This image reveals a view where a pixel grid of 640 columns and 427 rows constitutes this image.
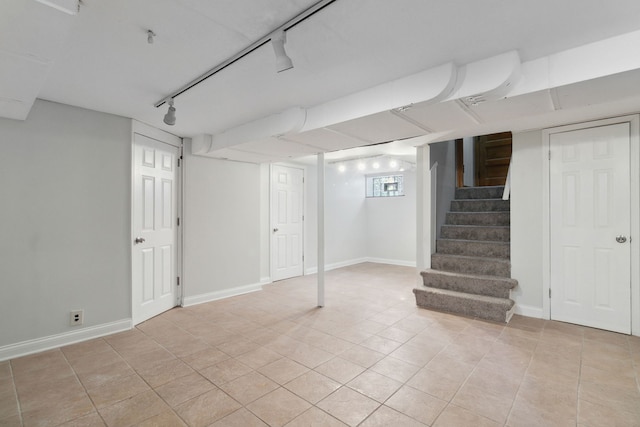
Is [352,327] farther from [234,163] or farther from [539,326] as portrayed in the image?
[234,163]

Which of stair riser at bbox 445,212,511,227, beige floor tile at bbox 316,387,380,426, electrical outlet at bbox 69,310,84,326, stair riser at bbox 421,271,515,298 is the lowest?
beige floor tile at bbox 316,387,380,426

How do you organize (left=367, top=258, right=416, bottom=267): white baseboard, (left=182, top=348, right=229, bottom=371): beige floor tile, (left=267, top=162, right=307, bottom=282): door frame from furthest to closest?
(left=367, top=258, right=416, bottom=267): white baseboard → (left=267, top=162, right=307, bottom=282): door frame → (left=182, top=348, right=229, bottom=371): beige floor tile

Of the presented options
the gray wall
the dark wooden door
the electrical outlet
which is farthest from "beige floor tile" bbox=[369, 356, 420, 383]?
the dark wooden door

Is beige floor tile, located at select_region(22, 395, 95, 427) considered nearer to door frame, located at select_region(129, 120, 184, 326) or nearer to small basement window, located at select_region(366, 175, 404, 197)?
door frame, located at select_region(129, 120, 184, 326)

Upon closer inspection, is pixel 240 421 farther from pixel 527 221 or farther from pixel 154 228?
pixel 527 221

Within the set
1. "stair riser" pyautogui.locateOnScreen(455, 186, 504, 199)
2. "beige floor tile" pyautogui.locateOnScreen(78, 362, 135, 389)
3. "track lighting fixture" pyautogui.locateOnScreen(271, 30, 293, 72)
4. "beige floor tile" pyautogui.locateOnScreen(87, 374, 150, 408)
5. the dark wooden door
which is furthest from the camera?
the dark wooden door

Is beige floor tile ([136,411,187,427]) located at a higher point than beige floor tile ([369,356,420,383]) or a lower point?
lower

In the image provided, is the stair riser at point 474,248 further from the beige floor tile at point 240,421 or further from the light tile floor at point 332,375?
the beige floor tile at point 240,421

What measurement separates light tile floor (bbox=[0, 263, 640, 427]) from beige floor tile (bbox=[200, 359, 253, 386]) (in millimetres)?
14

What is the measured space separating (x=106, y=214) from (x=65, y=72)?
1.49 metres

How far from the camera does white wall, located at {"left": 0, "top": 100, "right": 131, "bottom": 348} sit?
2.73m

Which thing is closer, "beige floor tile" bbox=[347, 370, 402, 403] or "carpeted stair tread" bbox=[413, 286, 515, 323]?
"beige floor tile" bbox=[347, 370, 402, 403]

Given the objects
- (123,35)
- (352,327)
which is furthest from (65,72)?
(352,327)

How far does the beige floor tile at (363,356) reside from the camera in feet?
8.50
